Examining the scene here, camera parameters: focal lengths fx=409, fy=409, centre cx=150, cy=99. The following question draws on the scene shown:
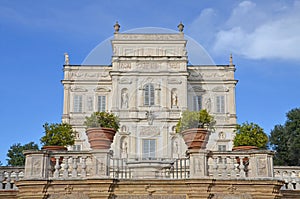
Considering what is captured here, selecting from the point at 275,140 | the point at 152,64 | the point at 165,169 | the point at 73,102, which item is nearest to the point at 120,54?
the point at 152,64

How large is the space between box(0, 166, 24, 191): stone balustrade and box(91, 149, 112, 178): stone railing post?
90.9 inches

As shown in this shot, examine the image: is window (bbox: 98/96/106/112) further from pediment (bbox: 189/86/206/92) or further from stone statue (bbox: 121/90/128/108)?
pediment (bbox: 189/86/206/92)

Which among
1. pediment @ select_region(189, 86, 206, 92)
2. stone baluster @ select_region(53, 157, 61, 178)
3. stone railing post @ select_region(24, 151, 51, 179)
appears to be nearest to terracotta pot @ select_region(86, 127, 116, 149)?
stone baluster @ select_region(53, 157, 61, 178)

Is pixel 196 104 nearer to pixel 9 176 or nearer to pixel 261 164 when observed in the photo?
pixel 261 164

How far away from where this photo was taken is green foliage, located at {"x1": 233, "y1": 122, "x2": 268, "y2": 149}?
12930mm

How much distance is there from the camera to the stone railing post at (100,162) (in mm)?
9180

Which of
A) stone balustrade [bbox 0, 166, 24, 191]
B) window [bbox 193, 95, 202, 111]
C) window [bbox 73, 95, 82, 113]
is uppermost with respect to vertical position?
window [bbox 73, 95, 82, 113]

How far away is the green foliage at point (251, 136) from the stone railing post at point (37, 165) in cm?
643

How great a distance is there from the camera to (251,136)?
13039mm

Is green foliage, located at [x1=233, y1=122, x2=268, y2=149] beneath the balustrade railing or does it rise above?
above

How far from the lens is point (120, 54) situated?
39.6m

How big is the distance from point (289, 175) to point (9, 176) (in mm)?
7247

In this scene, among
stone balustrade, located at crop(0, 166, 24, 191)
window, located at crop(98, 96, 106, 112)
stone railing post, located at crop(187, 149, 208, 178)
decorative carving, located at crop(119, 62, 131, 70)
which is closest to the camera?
stone railing post, located at crop(187, 149, 208, 178)

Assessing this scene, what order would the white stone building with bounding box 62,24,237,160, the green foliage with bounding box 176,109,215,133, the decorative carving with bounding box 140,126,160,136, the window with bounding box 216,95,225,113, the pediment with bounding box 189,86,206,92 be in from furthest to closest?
1. the window with bounding box 216,95,225,113
2. the pediment with bounding box 189,86,206,92
3. the white stone building with bounding box 62,24,237,160
4. the decorative carving with bounding box 140,126,160,136
5. the green foliage with bounding box 176,109,215,133
